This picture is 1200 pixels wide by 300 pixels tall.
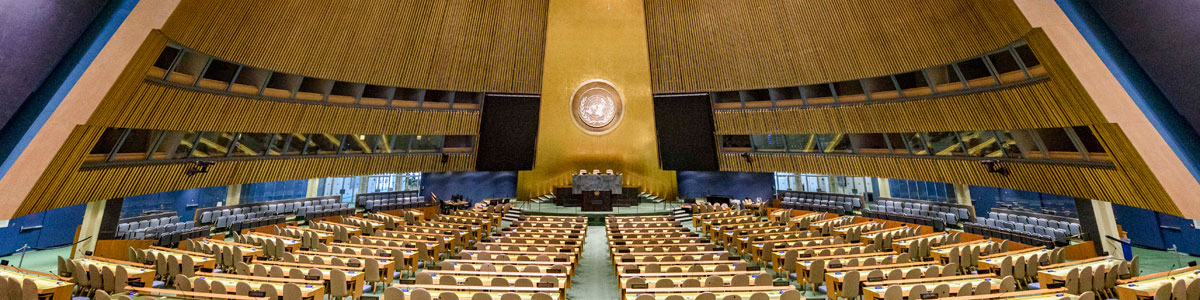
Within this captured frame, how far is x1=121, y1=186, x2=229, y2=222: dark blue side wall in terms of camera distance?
14.5 m

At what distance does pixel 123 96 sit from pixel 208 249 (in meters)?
3.94

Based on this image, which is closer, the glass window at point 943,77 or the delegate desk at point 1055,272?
the delegate desk at point 1055,272

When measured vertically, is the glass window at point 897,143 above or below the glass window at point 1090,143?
above

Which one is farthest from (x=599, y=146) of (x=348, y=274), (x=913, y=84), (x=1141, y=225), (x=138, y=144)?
(x=1141, y=225)

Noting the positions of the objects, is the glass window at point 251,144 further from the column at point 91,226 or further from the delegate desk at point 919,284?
the delegate desk at point 919,284

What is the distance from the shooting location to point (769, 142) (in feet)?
57.4

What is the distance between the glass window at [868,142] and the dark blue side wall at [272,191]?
976 inches

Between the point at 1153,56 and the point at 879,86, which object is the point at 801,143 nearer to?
the point at 879,86

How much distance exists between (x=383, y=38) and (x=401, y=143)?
4785 millimetres

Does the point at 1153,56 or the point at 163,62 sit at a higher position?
the point at 163,62

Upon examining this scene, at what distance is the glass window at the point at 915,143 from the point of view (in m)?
13.2

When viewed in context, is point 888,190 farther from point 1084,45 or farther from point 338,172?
point 338,172

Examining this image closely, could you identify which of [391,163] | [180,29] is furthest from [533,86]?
[180,29]

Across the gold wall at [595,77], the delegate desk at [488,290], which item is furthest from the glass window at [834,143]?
the delegate desk at [488,290]
